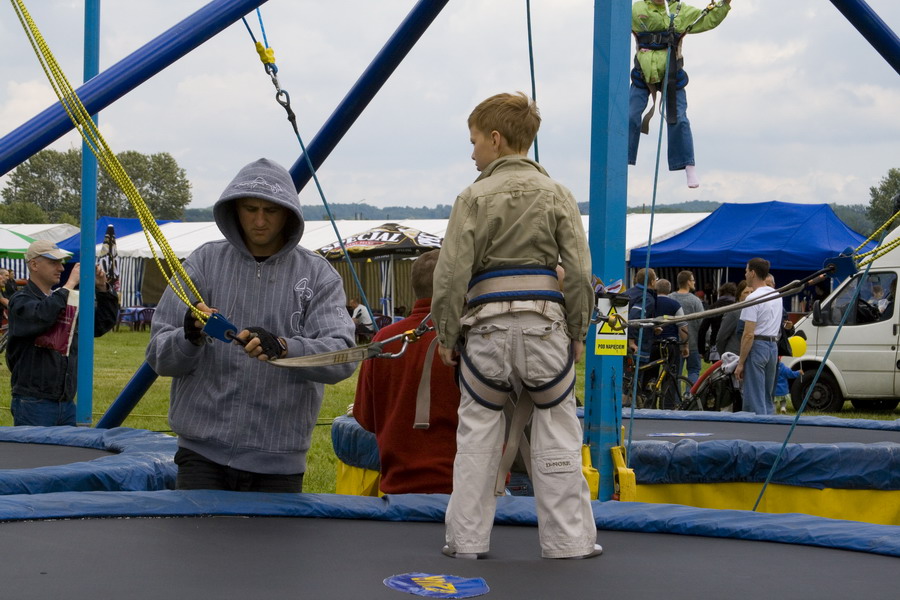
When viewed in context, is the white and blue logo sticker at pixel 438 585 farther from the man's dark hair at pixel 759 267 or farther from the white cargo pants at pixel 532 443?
the man's dark hair at pixel 759 267

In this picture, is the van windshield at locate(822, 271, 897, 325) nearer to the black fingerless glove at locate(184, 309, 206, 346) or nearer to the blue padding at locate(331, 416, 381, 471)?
the blue padding at locate(331, 416, 381, 471)

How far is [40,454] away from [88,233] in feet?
5.88

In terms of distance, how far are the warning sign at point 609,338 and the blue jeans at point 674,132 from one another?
125 centimetres

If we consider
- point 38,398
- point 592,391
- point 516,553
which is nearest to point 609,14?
point 592,391

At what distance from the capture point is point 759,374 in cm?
745

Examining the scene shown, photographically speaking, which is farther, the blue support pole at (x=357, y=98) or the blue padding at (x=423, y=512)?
the blue support pole at (x=357, y=98)

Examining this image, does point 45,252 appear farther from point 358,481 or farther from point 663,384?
point 663,384

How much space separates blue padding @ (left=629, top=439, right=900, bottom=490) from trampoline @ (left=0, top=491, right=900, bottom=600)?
127 centimetres

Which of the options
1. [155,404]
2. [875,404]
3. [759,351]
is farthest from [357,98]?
[875,404]

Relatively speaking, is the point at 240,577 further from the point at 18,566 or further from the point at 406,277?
the point at 406,277

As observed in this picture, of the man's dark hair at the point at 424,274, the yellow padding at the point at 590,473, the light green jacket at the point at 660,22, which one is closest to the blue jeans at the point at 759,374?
the light green jacket at the point at 660,22

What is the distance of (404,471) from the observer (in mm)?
3264

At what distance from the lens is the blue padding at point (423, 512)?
108 inches

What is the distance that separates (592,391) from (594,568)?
1.33 m
